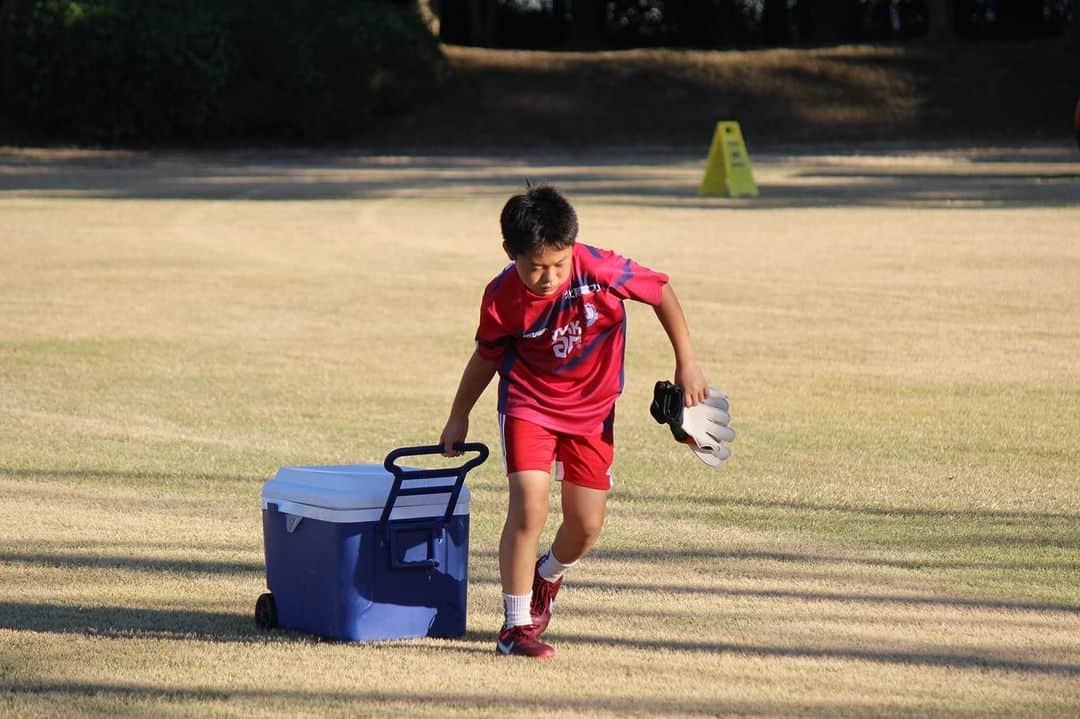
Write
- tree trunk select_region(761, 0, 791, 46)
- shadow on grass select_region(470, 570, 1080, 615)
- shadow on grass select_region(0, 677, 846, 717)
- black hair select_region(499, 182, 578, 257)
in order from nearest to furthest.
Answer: shadow on grass select_region(0, 677, 846, 717) < black hair select_region(499, 182, 578, 257) < shadow on grass select_region(470, 570, 1080, 615) < tree trunk select_region(761, 0, 791, 46)

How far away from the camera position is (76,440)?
28.5 feet

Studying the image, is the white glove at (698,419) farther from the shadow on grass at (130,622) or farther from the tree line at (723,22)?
the tree line at (723,22)

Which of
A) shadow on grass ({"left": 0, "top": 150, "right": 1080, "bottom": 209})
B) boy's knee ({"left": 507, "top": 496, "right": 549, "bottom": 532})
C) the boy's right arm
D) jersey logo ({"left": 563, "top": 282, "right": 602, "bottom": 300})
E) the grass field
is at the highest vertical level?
jersey logo ({"left": 563, "top": 282, "right": 602, "bottom": 300})

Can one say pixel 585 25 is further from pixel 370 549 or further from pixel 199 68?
pixel 370 549

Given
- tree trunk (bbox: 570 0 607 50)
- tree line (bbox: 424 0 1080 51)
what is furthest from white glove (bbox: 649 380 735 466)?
tree line (bbox: 424 0 1080 51)

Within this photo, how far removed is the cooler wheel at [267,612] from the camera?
5301mm

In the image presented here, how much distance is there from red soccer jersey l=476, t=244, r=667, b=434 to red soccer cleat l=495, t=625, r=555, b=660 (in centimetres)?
58

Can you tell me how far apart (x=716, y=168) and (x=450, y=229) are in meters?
6.92

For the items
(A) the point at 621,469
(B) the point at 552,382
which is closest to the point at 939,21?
(A) the point at 621,469

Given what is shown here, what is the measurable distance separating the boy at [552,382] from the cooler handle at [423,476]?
64 millimetres

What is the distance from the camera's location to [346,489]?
5043 millimetres

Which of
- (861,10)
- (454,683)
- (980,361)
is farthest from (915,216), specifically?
(861,10)

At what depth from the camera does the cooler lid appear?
5.02 metres

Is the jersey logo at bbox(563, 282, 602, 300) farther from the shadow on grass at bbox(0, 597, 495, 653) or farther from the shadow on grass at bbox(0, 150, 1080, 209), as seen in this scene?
the shadow on grass at bbox(0, 150, 1080, 209)
